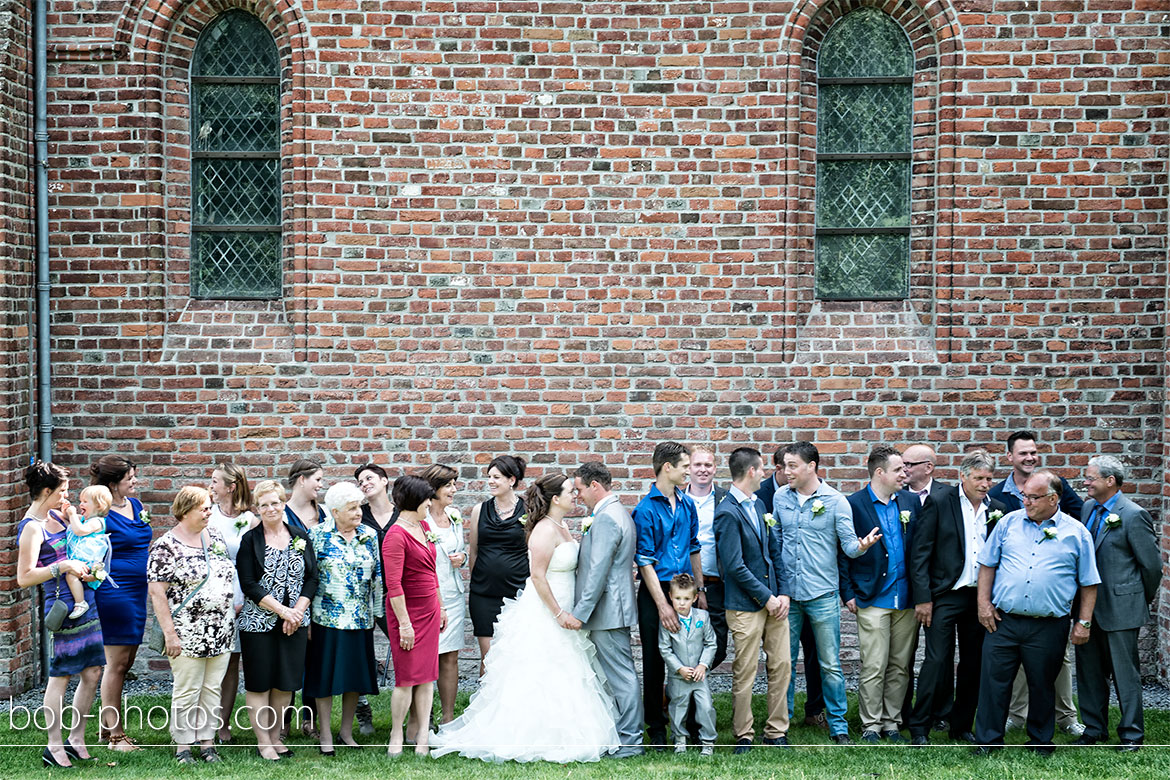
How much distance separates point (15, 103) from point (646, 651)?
649 cm

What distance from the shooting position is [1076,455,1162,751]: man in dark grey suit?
7492mm

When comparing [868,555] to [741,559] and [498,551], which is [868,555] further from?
[498,551]

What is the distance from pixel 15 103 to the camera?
29.3 ft

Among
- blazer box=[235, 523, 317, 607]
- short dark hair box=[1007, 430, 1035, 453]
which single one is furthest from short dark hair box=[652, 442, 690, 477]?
short dark hair box=[1007, 430, 1035, 453]

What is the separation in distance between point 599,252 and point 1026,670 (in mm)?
4451

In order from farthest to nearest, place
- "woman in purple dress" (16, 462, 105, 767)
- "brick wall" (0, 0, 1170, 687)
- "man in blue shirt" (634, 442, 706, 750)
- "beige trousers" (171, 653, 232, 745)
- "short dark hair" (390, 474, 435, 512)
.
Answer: "brick wall" (0, 0, 1170, 687) → "man in blue shirt" (634, 442, 706, 750) → "short dark hair" (390, 474, 435, 512) → "beige trousers" (171, 653, 232, 745) → "woman in purple dress" (16, 462, 105, 767)

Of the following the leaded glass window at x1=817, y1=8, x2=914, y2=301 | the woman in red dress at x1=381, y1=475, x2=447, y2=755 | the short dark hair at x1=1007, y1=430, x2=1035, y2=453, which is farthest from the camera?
the leaded glass window at x1=817, y1=8, x2=914, y2=301

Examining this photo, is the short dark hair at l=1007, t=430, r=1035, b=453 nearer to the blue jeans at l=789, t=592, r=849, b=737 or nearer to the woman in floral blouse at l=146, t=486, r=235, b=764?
the blue jeans at l=789, t=592, r=849, b=737

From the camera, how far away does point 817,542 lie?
25.2 feet

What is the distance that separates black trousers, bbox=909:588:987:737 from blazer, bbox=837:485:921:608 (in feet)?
1.31

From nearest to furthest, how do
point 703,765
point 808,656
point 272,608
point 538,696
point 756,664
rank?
point 703,765 < point 272,608 < point 538,696 < point 756,664 < point 808,656

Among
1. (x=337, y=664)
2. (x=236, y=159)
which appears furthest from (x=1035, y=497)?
(x=236, y=159)

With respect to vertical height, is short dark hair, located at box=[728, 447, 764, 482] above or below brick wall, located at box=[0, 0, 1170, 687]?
below

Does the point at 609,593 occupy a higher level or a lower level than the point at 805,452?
lower
